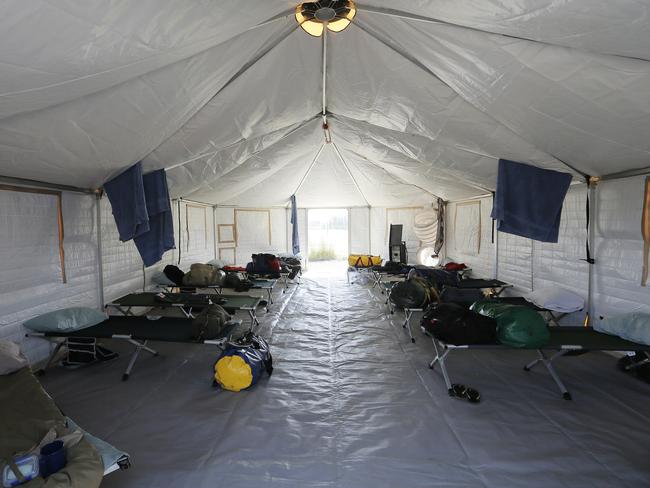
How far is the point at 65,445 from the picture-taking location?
174 cm

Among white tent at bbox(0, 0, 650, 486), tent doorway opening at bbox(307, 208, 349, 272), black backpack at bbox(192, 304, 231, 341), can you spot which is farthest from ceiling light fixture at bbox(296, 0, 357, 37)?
tent doorway opening at bbox(307, 208, 349, 272)

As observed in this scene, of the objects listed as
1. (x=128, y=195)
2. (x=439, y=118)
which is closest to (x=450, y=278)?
(x=439, y=118)

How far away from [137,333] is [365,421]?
235 cm

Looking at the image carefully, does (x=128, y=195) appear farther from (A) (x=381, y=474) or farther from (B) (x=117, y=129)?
(A) (x=381, y=474)

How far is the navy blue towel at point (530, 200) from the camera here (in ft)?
13.1

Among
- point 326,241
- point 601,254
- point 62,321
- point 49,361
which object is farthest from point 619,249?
point 326,241

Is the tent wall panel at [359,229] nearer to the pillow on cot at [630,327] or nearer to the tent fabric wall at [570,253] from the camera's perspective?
the tent fabric wall at [570,253]

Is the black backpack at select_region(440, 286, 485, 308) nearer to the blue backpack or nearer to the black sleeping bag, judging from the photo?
the black sleeping bag

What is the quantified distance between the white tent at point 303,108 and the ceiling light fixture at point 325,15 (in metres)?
0.11

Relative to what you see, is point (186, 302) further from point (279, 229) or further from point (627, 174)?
point (279, 229)

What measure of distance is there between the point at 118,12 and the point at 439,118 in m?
2.95

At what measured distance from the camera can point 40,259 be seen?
12.1 feet

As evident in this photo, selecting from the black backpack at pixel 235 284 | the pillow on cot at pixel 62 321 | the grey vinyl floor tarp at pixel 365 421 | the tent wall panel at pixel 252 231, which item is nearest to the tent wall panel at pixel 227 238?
the tent wall panel at pixel 252 231

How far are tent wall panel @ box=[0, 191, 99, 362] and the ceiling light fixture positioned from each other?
3222mm
